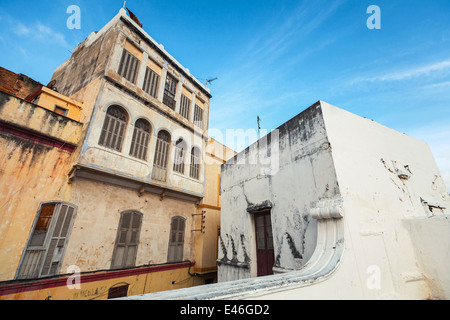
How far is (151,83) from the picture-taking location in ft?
33.2

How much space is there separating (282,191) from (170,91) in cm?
856

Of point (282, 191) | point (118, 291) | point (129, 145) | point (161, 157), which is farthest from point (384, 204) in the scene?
point (118, 291)

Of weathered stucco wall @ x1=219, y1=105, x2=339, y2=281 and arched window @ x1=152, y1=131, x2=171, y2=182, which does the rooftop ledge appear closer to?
weathered stucco wall @ x1=219, y1=105, x2=339, y2=281

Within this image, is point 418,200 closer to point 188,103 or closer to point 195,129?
point 195,129

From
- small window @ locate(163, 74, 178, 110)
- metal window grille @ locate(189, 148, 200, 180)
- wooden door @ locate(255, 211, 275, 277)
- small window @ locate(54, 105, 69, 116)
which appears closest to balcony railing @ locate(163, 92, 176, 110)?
small window @ locate(163, 74, 178, 110)

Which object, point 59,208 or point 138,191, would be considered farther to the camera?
point 138,191

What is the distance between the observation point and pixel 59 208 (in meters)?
6.48

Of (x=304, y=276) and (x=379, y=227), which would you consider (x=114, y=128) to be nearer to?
(x=304, y=276)

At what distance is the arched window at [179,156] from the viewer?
33.7ft

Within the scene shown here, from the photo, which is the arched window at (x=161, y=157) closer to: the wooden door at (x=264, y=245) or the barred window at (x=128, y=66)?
the barred window at (x=128, y=66)

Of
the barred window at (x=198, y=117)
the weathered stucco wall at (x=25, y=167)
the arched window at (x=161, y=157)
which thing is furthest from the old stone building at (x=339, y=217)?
the barred window at (x=198, y=117)

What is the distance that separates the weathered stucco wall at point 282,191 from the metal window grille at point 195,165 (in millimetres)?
3796

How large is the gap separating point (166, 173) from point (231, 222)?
4.17 metres

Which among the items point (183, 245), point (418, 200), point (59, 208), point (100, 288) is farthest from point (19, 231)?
point (418, 200)
